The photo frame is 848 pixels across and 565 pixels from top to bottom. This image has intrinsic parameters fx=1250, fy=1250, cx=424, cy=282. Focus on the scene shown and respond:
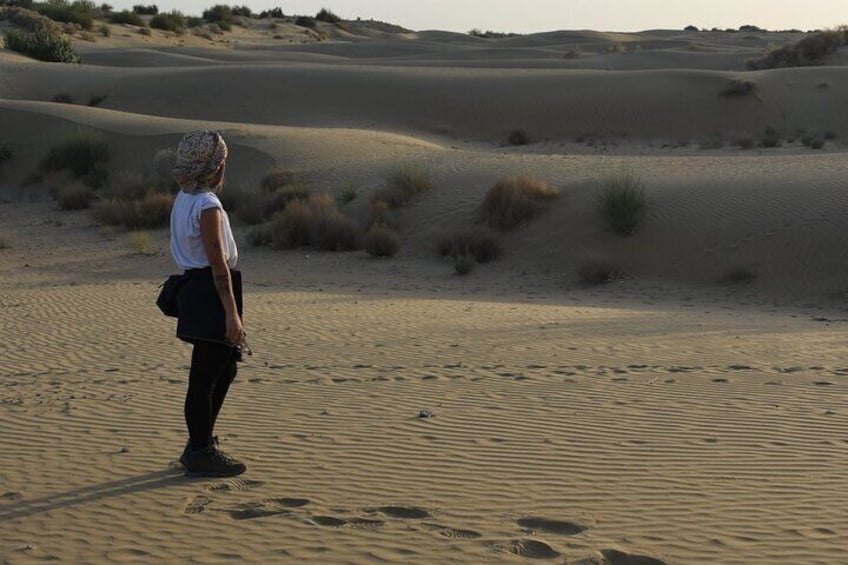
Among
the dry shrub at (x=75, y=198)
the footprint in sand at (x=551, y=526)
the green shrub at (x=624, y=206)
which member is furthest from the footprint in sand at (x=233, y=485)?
the dry shrub at (x=75, y=198)

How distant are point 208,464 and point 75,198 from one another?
24680mm

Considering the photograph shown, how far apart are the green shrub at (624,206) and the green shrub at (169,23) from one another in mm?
60952

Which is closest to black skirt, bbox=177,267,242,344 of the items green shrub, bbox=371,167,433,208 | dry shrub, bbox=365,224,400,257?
dry shrub, bbox=365,224,400,257

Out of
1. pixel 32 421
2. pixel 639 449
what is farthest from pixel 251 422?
pixel 639 449

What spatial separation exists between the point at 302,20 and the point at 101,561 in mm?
100199

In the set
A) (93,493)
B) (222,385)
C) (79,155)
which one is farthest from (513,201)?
(93,493)

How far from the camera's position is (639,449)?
8.07m

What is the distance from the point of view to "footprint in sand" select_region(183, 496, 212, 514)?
674cm

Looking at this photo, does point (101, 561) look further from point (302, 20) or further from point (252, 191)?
point (302, 20)

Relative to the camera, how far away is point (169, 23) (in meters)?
79.5

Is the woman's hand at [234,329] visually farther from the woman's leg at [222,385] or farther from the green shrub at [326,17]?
the green shrub at [326,17]

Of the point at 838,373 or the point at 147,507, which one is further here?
the point at 838,373

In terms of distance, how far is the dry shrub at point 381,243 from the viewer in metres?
24.1

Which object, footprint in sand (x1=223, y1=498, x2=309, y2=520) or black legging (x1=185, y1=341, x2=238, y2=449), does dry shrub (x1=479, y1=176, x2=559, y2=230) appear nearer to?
black legging (x1=185, y1=341, x2=238, y2=449)
